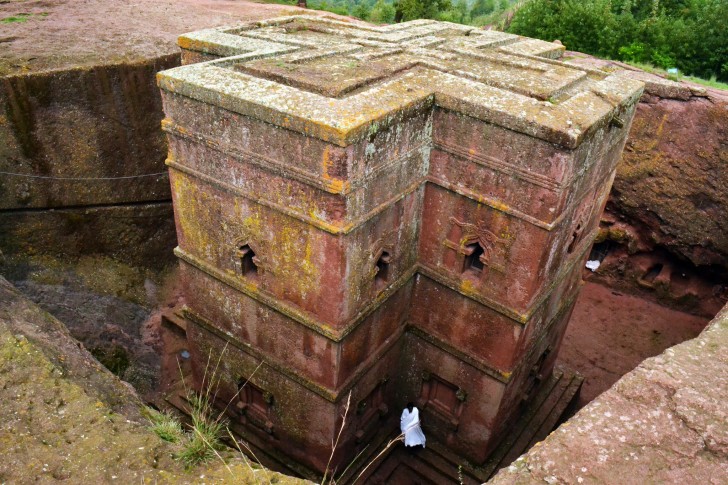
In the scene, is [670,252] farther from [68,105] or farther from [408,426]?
[68,105]

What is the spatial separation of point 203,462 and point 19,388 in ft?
4.61

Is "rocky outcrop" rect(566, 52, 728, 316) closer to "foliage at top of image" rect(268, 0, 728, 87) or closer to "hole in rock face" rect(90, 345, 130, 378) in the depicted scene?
"foliage at top of image" rect(268, 0, 728, 87)

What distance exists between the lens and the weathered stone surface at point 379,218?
212 inches

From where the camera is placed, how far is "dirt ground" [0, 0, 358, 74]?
955 centimetres

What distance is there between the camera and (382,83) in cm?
601

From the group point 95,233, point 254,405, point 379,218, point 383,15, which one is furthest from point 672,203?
point 383,15

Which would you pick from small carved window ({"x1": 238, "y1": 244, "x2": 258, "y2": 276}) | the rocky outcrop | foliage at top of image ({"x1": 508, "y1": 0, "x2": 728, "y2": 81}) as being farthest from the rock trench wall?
foliage at top of image ({"x1": 508, "y1": 0, "x2": 728, "y2": 81})

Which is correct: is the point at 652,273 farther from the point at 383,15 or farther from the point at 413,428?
the point at 383,15

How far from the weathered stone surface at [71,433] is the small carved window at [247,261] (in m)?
2.29

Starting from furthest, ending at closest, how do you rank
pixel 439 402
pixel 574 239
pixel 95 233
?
pixel 95 233 → pixel 439 402 → pixel 574 239

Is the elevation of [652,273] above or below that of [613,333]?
above

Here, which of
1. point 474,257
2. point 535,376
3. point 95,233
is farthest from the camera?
point 95,233

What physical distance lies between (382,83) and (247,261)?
8.32 ft

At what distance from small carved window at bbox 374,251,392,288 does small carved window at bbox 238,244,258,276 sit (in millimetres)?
→ 1378
